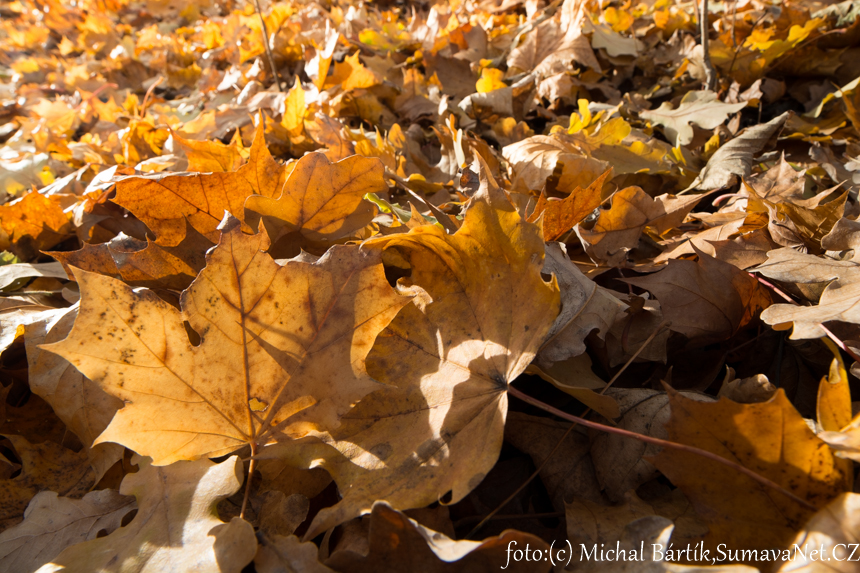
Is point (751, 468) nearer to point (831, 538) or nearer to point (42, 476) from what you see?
point (831, 538)

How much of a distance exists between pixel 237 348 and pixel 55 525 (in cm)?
33

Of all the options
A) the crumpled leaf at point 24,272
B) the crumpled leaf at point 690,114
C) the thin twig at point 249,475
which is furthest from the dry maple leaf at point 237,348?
the crumpled leaf at point 690,114

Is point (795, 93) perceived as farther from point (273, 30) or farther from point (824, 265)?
point (273, 30)

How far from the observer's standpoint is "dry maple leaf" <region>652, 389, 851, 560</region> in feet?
1.53

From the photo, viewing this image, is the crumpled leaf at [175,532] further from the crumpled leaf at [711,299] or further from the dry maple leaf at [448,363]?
the crumpled leaf at [711,299]

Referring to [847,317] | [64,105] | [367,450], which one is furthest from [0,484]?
[64,105]

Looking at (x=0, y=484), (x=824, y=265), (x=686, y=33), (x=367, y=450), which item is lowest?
(x=0, y=484)

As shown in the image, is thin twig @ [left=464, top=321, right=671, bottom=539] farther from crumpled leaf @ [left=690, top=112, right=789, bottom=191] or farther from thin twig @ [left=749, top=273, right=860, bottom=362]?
crumpled leaf @ [left=690, top=112, right=789, bottom=191]

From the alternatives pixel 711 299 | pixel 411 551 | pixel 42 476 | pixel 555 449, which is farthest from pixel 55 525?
pixel 711 299

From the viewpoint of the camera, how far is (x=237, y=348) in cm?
58

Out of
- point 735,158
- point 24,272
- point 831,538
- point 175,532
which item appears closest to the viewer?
point 831,538

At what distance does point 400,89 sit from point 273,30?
1.06 m

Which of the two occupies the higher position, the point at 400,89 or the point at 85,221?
the point at 400,89

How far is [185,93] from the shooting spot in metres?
2.65
